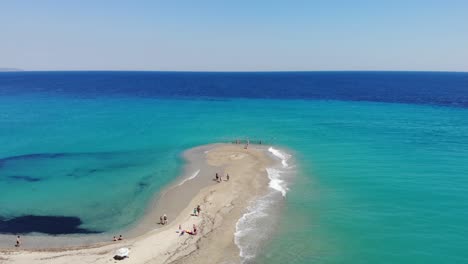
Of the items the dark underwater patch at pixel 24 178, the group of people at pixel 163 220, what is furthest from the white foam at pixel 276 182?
the dark underwater patch at pixel 24 178

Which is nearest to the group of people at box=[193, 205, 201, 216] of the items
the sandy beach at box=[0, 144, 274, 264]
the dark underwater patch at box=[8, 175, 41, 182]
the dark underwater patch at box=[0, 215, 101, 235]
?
the sandy beach at box=[0, 144, 274, 264]

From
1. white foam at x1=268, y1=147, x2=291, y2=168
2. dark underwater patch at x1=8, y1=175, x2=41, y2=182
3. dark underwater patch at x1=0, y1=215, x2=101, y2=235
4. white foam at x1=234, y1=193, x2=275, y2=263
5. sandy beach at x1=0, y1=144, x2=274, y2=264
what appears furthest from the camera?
white foam at x1=268, y1=147, x2=291, y2=168

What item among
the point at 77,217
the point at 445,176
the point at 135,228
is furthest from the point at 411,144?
the point at 77,217

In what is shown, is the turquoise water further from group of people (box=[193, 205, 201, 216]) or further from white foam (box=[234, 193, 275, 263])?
group of people (box=[193, 205, 201, 216])

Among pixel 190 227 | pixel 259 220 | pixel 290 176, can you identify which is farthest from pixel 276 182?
pixel 190 227

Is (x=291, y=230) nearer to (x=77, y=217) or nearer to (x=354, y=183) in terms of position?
(x=354, y=183)

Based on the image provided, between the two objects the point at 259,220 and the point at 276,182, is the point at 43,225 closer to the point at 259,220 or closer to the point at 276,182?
the point at 259,220
